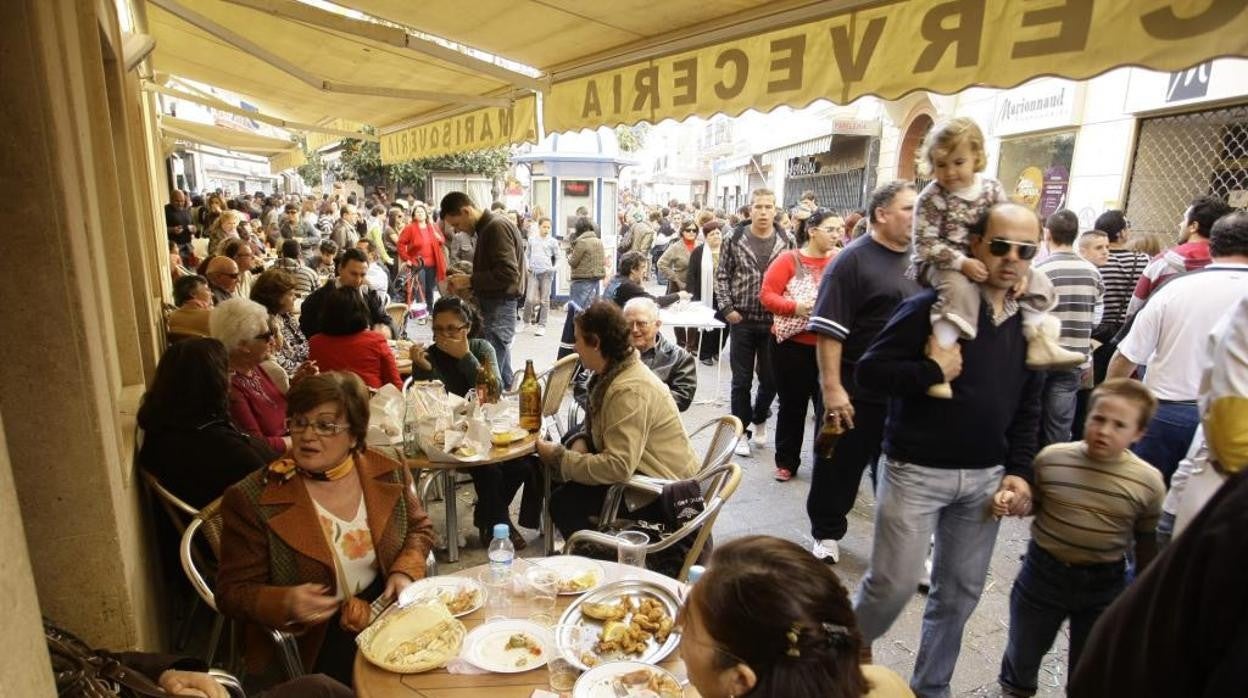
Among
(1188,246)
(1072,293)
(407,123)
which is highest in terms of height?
(407,123)

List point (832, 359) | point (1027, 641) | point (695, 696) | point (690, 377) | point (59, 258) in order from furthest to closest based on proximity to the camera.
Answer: point (690, 377) → point (832, 359) → point (1027, 641) → point (59, 258) → point (695, 696)

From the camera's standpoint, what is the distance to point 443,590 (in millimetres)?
2018

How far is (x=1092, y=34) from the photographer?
210cm

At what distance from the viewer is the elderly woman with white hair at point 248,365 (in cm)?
346

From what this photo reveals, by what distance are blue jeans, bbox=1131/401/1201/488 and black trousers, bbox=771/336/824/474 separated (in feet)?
5.82

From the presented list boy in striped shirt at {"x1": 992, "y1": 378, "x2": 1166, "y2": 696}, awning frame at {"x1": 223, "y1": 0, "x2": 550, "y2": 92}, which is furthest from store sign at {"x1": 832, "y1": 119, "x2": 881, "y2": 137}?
boy in striped shirt at {"x1": 992, "y1": 378, "x2": 1166, "y2": 696}

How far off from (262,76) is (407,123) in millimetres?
1609

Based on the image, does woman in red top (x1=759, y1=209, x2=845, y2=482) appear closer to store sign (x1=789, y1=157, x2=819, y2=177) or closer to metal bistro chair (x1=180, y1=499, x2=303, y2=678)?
metal bistro chair (x1=180, y1=499, x2=303, y2=678)

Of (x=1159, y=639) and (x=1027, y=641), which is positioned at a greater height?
(x=1159, y=639)

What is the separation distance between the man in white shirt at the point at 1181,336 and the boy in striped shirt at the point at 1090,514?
122 cm

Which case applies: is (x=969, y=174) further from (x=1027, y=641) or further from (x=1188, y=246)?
(x=1188, y=246)

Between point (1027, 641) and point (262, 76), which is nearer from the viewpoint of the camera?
point (1027, 641)

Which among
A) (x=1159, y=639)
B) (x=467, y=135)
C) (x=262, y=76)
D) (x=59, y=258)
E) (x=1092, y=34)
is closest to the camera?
(x=1159, y=639)

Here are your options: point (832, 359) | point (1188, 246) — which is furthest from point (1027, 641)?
point (1188, 246)
